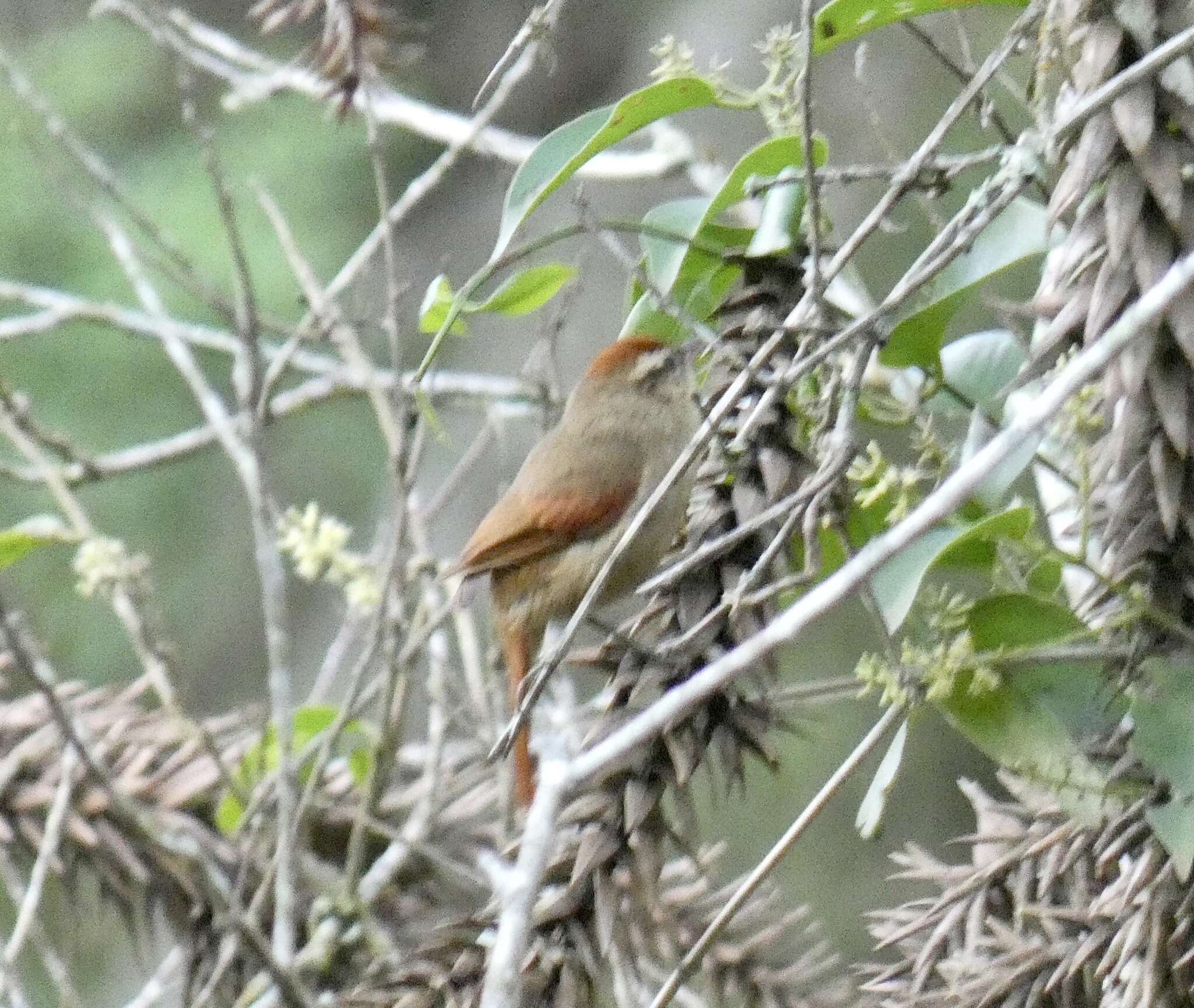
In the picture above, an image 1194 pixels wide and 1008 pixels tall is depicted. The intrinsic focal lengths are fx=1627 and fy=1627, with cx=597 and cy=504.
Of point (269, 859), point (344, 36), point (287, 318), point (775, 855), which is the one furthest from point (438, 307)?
point (287, 318)

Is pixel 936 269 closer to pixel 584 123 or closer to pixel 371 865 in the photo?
pixel 584 123

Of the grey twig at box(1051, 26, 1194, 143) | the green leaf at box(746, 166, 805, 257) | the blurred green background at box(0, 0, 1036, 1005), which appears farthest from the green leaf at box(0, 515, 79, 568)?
the blurred green background at box(0, 0, 1036, 1005)

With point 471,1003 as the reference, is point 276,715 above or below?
above

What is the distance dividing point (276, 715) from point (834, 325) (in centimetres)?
80

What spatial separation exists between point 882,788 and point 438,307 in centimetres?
44

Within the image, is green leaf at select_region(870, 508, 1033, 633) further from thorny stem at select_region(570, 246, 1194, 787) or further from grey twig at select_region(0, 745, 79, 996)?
grey twig at select_region(0, 745, 79, 996)

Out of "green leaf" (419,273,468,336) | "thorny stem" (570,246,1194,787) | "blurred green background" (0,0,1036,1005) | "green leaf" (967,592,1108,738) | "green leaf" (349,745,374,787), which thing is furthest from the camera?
"blurred green background" (0,0,1036,1005)

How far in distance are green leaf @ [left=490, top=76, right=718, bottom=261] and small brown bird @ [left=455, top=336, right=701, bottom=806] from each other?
96cm

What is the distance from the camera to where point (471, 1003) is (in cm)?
98

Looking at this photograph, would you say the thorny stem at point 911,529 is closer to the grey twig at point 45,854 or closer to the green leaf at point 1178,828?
the green leaf at point 1178,828

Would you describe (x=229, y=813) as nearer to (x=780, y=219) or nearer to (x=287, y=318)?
(x=780, y=219)

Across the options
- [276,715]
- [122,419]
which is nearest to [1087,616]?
[276,715]

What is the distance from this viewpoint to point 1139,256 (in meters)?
0.96

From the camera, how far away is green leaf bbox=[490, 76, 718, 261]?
1088 mm
